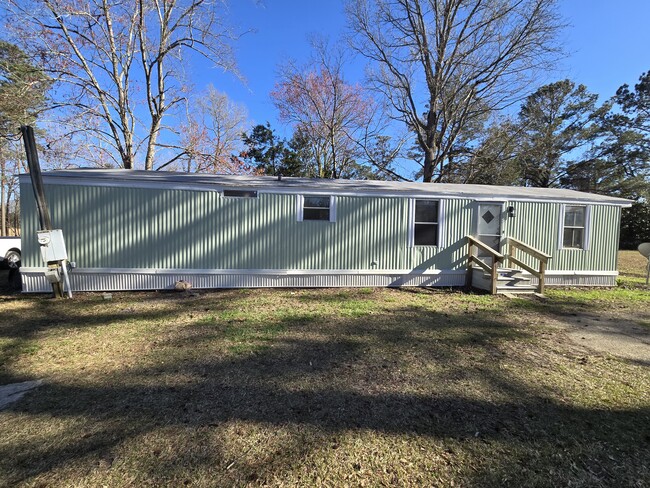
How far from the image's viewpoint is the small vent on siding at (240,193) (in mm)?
8219

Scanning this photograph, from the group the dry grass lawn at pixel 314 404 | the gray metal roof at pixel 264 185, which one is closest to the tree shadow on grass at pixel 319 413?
the dry grass lawn at pixel 314 404

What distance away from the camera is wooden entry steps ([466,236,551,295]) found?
8.34 m

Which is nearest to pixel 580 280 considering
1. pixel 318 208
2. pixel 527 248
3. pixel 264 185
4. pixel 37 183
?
pixel 527 248

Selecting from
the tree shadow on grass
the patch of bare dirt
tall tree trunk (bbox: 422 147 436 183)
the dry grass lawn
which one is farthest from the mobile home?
tall tree trunk (bbox: 422 147 436 183)

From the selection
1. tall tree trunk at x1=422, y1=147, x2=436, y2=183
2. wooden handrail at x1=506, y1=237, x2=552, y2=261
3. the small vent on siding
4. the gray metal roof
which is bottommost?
wooden handrail at x1=506, y1=237, x2=552, y2=261

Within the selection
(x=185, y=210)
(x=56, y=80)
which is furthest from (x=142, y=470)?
(x=56, y=80)

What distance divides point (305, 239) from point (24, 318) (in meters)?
5.51

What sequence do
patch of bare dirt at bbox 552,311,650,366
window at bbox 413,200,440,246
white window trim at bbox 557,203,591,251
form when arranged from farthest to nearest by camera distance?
white window trim at bbox 557,203,591,251
window at bbox 413,200,440,246
patch of bare dirt at bbox 552,311,650,366

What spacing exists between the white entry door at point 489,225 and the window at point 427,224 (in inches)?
49.4

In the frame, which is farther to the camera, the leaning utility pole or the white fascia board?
the white fascia board

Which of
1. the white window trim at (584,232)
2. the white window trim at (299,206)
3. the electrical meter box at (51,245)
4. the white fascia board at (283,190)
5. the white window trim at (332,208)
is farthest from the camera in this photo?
the white window trim at (584,232)

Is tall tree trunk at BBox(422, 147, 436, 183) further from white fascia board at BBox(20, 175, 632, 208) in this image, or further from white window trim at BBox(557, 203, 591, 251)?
white fascia board at BBox(20, 175, 632, 208)

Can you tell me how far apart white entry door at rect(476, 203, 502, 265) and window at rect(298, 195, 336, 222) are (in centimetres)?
409

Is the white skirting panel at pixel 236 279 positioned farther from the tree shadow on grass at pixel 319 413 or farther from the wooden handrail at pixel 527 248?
the tree shadow on grass at pixel 319 413
